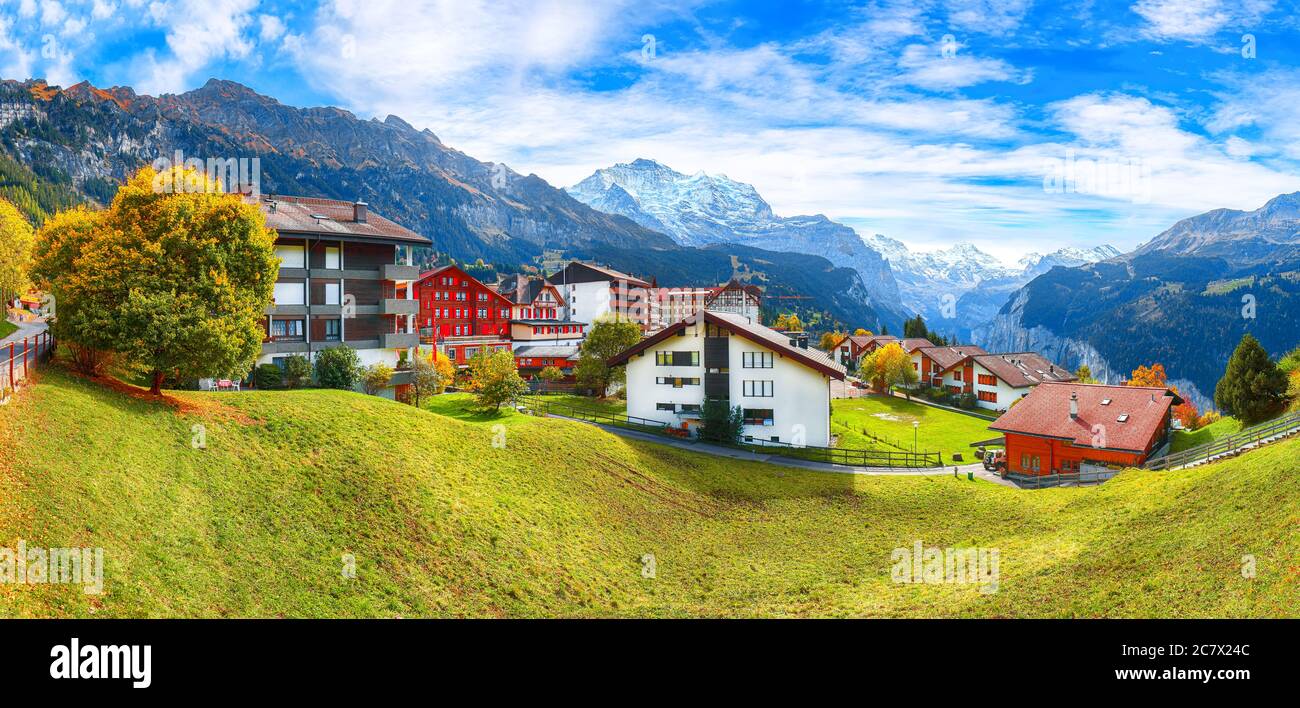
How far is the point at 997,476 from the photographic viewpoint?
166 ft

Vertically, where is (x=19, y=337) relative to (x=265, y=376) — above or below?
above

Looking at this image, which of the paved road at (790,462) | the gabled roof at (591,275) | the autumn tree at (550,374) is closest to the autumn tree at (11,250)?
the paved road at (790,462)

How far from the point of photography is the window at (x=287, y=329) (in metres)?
48.4

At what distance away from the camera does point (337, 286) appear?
51.5 metres

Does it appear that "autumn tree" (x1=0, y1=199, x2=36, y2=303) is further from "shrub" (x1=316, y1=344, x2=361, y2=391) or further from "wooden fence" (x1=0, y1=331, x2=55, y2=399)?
"wooden fence" (x1=0, y1=331, x2=55, y2=399)

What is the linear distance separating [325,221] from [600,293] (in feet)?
368

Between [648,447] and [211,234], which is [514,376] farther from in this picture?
[211,234]

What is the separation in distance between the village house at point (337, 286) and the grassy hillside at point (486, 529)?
16.9m

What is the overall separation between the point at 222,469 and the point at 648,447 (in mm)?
29132

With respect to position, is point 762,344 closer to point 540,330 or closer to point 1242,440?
point 1242,440

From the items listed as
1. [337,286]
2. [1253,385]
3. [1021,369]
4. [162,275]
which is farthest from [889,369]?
[162,275]

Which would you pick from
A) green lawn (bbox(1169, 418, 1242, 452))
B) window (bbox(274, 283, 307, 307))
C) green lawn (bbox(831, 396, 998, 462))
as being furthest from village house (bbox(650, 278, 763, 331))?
window (bbox(274, 283, 307, 307))

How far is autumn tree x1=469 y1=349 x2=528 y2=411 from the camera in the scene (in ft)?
159

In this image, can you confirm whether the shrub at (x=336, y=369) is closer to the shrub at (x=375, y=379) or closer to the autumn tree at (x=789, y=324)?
the shrub at (x=375, y=379)
